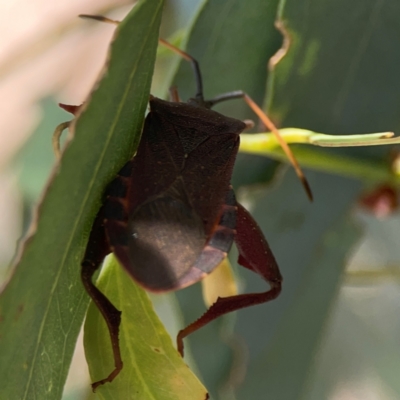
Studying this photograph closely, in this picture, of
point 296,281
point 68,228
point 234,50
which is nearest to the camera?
point 68,228

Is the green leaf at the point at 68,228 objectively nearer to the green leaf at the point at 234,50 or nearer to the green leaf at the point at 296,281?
the green leaf at the point at 234,50

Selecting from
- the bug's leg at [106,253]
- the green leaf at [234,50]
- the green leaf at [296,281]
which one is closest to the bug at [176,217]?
the bug's leg at [106,253]

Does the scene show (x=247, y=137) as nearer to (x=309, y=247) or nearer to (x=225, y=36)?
(x=225, y=36)

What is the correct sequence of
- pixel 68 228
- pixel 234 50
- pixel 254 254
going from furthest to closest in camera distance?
pixel 234 50 < pixel 254 254 < pixel 68 228

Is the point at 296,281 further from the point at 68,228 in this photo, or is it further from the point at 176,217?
the point at 68,228

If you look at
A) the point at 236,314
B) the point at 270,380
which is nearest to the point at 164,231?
the point at 236,314

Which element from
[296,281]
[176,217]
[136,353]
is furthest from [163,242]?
[296,281]

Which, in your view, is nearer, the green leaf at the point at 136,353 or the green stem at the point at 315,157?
the green leaf at the point at 136,353

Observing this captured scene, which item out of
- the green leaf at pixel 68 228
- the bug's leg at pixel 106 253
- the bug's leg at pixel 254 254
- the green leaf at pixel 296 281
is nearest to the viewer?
the green leaf at pixel 68 228
